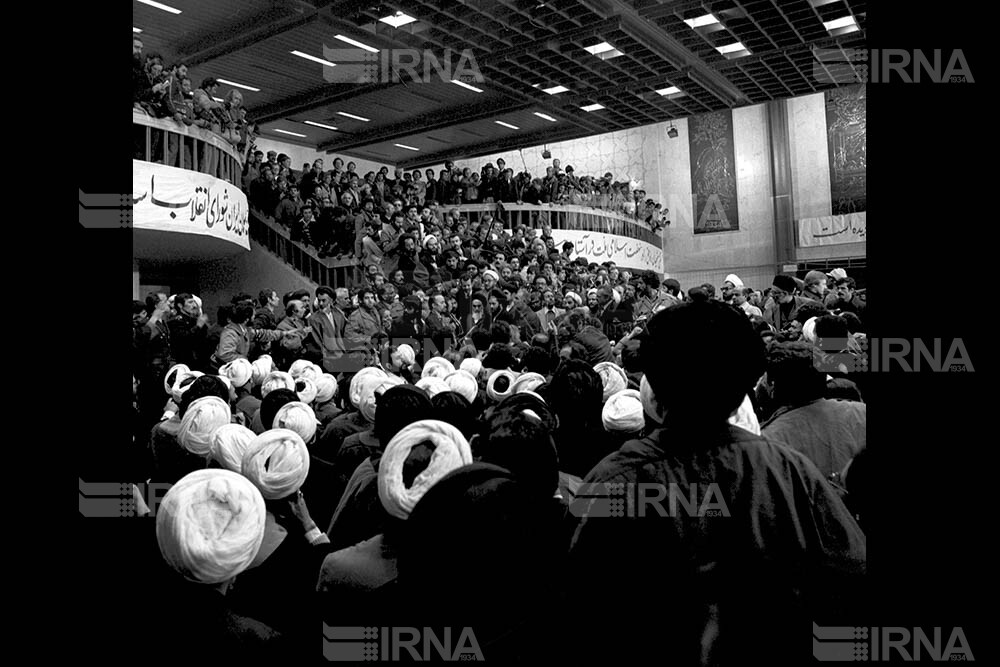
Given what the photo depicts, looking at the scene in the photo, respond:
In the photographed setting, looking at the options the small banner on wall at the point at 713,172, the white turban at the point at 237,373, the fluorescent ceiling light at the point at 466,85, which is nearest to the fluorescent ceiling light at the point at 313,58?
the fluorescent ceiling light at the point at 466,85

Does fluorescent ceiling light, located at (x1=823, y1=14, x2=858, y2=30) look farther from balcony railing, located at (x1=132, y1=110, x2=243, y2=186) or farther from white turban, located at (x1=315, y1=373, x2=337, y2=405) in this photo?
white turban, located at (x1=315, y1=373, x2=337, y2=405)

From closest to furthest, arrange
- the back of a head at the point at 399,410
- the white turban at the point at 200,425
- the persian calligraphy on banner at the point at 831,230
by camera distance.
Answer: the back of a head at the point at 399,410, the white turban at the point at 200,425, the persian calligraphy on banner at the point at 831,230

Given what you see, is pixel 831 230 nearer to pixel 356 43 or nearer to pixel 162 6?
pixel 356 43

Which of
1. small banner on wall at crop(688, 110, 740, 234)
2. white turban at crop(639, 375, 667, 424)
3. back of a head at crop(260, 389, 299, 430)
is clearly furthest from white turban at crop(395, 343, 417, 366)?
small banner on wall at crop(688, 110, 740, 234)

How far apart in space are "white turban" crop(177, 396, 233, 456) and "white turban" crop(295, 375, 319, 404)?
36.6 inches

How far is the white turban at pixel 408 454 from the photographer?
142 centimetres

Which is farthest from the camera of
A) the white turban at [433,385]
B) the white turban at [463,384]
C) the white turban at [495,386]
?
the white turban at [495,386]

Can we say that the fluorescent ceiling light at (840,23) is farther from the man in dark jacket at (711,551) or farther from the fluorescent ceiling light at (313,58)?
the man in dark jacket at (711,551)

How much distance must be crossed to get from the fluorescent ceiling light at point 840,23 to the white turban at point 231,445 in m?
11.6

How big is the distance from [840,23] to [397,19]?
6746 mm

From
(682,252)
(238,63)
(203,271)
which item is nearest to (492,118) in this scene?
(238,63)

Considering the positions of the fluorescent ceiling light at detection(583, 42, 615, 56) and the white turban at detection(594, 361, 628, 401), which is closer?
the white turban at detection(594, 361, 628, 401)

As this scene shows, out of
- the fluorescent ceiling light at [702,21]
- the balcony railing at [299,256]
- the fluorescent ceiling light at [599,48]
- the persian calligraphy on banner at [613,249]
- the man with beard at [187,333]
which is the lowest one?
the man with beard at [187,333]

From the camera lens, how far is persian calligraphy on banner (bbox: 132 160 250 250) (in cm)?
796
